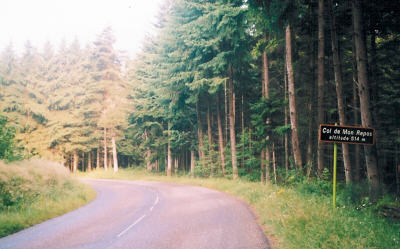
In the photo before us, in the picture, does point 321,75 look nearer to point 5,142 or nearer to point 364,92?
point 364,92

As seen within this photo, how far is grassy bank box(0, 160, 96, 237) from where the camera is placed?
28.9ft

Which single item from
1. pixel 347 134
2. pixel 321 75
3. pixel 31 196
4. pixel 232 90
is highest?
pixel 232 90

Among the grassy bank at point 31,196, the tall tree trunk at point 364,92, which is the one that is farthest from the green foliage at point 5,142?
the tall tree trunk at point 364,92

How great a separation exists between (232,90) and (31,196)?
14.3m

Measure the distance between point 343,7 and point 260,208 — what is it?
32.9ft

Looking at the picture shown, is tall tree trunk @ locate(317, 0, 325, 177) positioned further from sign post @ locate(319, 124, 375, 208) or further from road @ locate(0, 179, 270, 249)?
sign post @ locate(319, 124, 375, 208)

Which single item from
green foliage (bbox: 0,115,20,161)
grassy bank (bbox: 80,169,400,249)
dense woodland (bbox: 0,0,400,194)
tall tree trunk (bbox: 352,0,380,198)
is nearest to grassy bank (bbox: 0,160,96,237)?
green foliage (bbox: 0,115,20,161)

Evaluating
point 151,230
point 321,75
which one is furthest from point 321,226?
point 321,75

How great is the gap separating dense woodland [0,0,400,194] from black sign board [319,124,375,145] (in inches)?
74.6

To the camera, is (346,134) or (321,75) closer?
(346,134)

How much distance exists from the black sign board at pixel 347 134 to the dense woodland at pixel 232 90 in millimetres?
1894

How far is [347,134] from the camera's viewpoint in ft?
21.8

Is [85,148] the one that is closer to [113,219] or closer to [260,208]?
[113,219]

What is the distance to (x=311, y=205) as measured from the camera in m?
7.15
